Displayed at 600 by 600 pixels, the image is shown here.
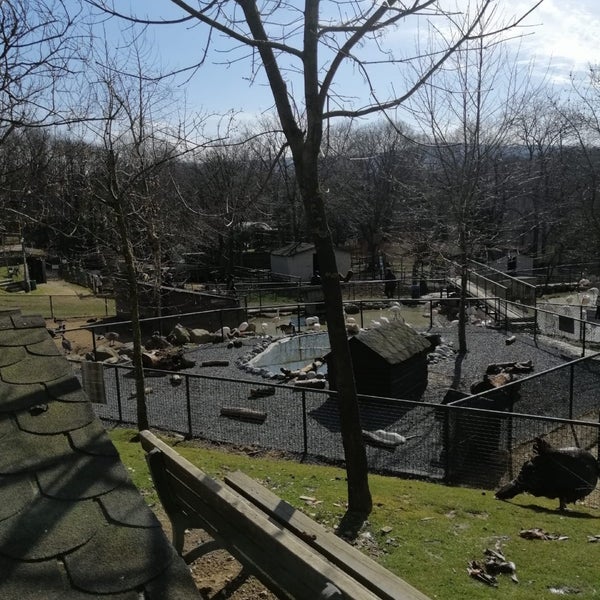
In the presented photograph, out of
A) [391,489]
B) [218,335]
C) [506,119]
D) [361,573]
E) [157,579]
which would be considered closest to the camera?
[157,579]

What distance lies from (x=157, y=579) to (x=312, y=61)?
442cm

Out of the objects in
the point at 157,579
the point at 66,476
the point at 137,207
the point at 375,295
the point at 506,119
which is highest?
the point at 506,119

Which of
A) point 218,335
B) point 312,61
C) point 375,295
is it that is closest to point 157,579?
point 312,61

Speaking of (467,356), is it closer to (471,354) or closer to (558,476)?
(471,354)

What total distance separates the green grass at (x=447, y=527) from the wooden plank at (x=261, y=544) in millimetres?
2238

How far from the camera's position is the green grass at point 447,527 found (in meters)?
4.82

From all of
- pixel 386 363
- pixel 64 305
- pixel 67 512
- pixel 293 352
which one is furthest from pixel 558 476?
pixel 64 305

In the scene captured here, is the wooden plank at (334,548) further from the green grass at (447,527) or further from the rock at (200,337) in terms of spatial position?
the rock at (200,337)

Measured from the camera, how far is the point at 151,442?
4.12m

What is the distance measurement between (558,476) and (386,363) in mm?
5038

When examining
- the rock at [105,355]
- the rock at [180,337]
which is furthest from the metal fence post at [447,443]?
the rock at [180,337]

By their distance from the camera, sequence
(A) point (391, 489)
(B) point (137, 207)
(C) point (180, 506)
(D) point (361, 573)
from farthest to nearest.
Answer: (B) point (137, 207) < (A) point (391, 489) < (C) point (180, 506) < (D) point (361, 573)

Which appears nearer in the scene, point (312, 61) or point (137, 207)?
point (312, 61)

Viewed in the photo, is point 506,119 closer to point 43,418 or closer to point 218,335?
point 218,335
